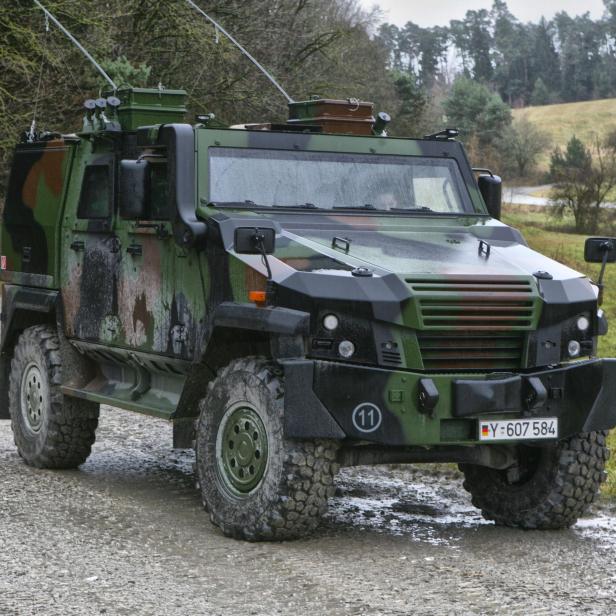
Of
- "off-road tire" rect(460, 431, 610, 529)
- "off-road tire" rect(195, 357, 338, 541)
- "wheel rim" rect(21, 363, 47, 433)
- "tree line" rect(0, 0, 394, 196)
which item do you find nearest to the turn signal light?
"off-road tire" rect(195, 357, 338, 541)

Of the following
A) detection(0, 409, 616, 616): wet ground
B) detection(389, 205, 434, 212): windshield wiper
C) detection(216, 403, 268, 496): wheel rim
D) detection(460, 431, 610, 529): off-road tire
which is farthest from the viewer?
detection(389, 205, 434, 212): windshield wiper

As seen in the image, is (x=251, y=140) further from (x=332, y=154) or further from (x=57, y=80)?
(x=57, y=80)

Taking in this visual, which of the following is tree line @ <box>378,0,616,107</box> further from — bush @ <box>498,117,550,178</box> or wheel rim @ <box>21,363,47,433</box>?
wheel rim @ <box>21,363,47,433</box>

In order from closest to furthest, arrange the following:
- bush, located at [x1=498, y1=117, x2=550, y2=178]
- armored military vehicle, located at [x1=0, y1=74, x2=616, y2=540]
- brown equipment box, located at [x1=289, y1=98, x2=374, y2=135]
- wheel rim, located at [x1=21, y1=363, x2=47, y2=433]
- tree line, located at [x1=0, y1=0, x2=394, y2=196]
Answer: armored military vehicle, located at [x1=0, y1=74, x2=616, y2=540] → brown equipment box, located at [x1=289, y1=98, x2=374, y2=135] → wheel rim, located at [x1=21, y1=363, x2=47, y2=433] → tree line, located at [x1=0, y1=0, x2=394, y2=196] → bush, located at [x1=498, y1=117, x2=550, y2=178]

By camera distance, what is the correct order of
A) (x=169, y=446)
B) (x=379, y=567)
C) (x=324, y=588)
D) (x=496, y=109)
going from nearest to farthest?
(x=324, y=588) → (x=379, y=567) → (x=169, y=446) → (x=496, y=109)

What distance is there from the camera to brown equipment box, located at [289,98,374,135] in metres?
9.01

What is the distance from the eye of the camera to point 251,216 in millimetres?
7941

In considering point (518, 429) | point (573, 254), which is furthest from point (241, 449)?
point (573, 254)

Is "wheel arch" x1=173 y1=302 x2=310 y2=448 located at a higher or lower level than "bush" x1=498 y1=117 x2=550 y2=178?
lower

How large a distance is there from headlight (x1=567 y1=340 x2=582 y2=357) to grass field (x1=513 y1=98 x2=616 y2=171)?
106143 mm

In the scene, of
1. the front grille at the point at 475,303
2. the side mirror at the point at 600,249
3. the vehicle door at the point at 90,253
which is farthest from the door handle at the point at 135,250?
the side mirror at the point at 600,249

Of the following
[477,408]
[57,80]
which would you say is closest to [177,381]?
[477,408]

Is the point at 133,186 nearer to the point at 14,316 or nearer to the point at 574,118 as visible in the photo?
the point at 14,316

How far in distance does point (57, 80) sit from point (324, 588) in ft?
61.0
